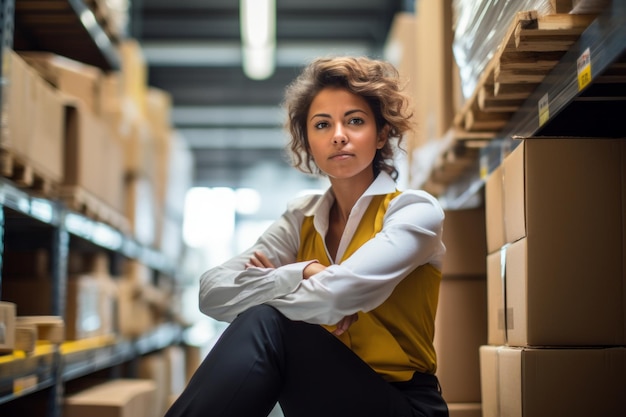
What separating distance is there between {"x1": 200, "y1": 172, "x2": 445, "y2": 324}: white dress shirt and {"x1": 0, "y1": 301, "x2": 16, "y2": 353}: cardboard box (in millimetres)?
823

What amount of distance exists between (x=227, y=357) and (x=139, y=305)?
4.09m

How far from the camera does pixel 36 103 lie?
359 centimetres

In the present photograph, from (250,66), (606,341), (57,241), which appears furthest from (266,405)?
(250,66)

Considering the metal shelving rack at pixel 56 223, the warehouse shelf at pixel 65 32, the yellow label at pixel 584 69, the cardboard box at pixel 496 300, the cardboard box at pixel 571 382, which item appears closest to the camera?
the yellow label at pixel 584 69

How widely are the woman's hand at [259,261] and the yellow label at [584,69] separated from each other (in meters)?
1.10

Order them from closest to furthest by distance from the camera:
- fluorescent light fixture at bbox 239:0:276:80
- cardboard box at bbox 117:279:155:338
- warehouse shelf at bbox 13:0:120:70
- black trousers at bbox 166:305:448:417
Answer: black trousers at bbox 166:305:448:417, warehouse shelf at bbox 13:0:120:70, cardboard box at bbox 117:279:155:338, fluorescent light fixture at bbox 239:0:276:80

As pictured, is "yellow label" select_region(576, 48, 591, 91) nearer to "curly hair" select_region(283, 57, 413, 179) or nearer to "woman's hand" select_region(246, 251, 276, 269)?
"curly hair" select_region(283, 57, 413, 179)

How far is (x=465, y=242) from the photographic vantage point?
3.60 metres

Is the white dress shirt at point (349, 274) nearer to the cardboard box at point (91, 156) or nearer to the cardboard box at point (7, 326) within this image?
the cardboard box at point (7, 326)

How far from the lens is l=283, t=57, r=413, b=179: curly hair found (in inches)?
105

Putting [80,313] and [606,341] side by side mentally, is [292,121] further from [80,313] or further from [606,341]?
[80,313]

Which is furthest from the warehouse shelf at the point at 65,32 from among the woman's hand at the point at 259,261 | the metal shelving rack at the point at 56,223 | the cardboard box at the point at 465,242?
the cardboard box at the point at 465,242

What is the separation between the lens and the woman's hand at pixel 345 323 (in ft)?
7.70

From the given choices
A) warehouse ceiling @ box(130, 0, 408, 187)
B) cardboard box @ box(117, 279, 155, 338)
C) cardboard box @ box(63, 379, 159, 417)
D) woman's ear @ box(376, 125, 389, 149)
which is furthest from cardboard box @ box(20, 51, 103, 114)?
warehouse ceiling @ box(130, 0, 408, 187)
